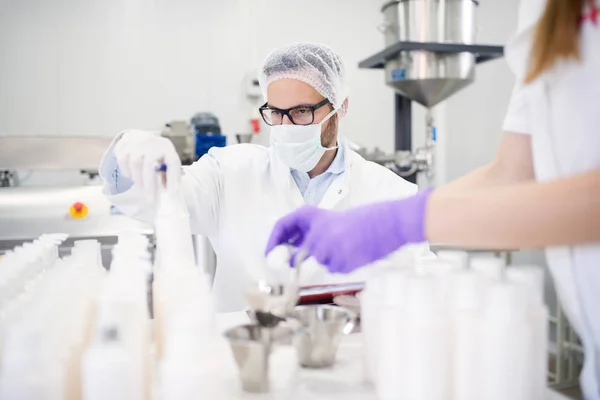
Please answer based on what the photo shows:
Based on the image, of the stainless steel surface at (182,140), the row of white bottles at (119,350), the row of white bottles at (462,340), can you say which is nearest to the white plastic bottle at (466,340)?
the row of white bottles at (462,340)

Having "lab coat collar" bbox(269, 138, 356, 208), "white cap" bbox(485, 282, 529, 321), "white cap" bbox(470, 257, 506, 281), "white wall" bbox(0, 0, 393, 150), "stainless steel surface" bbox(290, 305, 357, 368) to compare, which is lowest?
"stainless steel surface" bbox(290, 305, 357, 368)

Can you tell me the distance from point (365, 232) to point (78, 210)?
1.98 m

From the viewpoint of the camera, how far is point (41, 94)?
3.13 metres

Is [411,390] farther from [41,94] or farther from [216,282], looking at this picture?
[41,94]

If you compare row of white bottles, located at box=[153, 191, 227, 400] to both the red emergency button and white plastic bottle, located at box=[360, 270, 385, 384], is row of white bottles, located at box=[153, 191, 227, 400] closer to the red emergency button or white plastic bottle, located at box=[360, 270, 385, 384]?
white plastic bottle, located at box=[360, 270, 385, 384]

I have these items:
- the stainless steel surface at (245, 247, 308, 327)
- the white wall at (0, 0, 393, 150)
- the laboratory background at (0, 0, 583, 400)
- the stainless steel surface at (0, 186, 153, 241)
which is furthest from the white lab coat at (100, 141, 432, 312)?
the white wall at (0, 0, 393, 150)

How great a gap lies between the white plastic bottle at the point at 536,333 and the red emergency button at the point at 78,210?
216 centimetres

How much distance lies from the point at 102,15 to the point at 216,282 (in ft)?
7.26

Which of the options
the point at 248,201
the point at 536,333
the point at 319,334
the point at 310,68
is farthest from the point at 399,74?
the point at 536,333

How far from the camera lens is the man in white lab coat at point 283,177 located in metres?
1.68

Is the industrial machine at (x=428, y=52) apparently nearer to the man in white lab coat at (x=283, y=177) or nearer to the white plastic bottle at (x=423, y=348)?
the man in white lab coat at (x=283, y=177)

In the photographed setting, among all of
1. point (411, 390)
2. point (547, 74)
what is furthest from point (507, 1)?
point (411, 390)

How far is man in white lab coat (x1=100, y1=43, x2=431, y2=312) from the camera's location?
1.68m

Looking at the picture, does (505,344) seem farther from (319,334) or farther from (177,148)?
(177,148)
